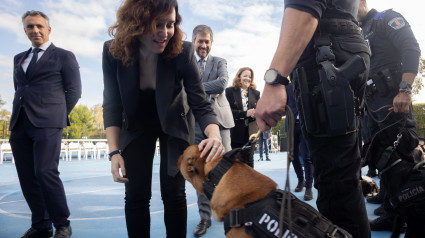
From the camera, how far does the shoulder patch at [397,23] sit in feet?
7.71

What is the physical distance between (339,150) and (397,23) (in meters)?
1.80


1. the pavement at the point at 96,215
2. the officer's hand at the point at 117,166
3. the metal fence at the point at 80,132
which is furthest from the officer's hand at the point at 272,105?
the metal fence at the point at 80,132

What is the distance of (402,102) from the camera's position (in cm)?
214

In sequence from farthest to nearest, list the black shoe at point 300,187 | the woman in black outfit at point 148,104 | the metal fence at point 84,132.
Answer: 1. the metal fence at point 84,132
2. the black shoe at point 300,187
3. the woman in black outfit at point 148,104

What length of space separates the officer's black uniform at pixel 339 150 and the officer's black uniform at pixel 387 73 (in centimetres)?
105

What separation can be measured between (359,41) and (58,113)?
2730mm

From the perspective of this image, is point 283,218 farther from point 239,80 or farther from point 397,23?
point 239,80

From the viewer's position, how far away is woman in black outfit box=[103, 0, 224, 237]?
164cm

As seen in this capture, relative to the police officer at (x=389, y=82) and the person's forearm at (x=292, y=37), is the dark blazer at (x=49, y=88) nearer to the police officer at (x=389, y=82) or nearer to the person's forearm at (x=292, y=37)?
A: the person's forearm at (x=292, y=37)

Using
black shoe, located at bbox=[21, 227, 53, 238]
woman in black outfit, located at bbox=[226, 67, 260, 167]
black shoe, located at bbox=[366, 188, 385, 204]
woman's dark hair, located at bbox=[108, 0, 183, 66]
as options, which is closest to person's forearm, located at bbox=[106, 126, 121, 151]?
woman's dark hair, located at bbox=[108, 0, 183, 66]

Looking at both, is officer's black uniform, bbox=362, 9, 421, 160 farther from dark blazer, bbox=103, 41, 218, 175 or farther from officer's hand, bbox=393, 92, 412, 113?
dark blazer, bbox=103, 41, 218, 175

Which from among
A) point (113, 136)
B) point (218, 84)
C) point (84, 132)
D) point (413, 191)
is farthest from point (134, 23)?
point (84, 132)

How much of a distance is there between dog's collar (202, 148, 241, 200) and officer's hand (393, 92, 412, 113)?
1.58m

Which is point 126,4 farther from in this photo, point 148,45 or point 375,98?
point 375,98
